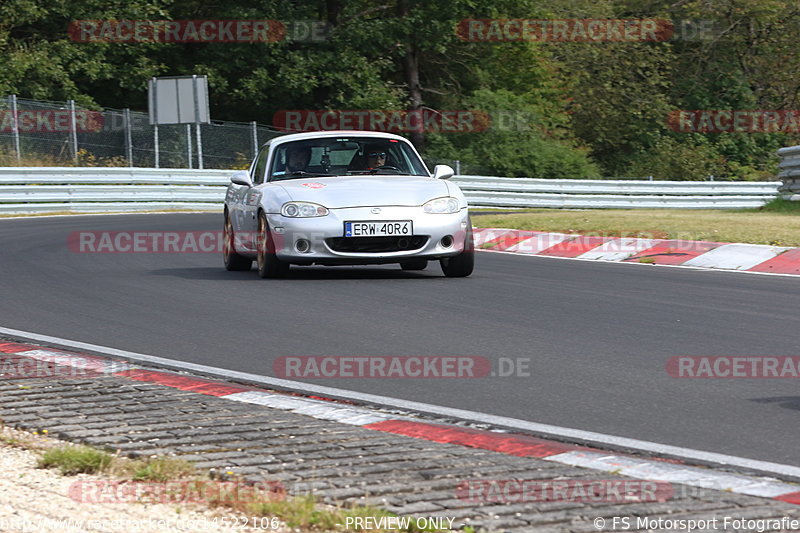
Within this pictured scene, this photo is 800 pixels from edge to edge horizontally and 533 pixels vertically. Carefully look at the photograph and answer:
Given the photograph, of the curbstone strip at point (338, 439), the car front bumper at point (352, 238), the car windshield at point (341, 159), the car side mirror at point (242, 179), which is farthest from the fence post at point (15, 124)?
the curbstone strip at point (338, 439)

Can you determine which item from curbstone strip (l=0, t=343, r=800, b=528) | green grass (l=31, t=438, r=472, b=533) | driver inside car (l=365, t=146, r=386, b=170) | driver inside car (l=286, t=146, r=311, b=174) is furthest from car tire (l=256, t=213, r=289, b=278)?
green grass (l=31, t=438, r=472, b=533)

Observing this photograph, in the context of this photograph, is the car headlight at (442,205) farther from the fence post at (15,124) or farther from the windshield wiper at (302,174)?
the fence post at (15,124)

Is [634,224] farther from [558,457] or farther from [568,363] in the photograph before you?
[558,457]

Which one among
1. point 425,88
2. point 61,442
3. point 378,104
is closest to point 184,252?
point 61,442

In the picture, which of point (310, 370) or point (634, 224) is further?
point (634, 224)

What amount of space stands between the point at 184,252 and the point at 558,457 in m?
11.6

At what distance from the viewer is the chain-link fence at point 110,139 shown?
2884cm

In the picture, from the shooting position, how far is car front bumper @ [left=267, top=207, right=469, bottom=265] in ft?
37.8

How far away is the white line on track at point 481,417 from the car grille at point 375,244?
3.72 metres

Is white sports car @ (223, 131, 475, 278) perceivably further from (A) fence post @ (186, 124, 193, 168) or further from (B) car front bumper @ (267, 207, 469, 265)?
(A) fence post @ (186, 124, 193, 168)

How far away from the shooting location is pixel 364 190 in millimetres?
11773

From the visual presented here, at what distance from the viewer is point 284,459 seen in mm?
4863

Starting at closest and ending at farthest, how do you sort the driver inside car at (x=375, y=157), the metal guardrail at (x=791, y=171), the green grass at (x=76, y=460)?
the green grass at (x=76, y=460)
the driver inside car at (x=375, y=157)
the metal guardrail at (x=791, y=171)

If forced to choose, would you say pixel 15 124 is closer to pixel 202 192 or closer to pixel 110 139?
pixel 110 139
